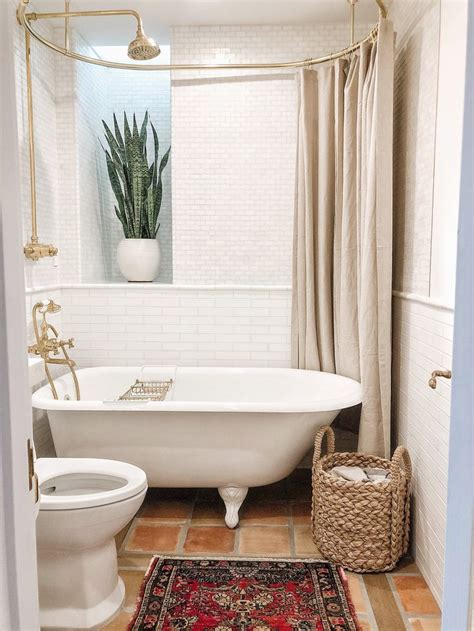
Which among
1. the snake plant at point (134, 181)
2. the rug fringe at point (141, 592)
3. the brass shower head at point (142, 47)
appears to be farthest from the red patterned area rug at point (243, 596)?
the brass shower head at point (142, 47)

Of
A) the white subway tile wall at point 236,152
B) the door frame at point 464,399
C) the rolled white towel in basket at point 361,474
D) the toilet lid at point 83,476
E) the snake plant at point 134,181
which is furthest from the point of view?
the snake plant at point 134,181

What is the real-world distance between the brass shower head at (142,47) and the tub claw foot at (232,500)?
223cm

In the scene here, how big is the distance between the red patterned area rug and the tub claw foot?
1.10ft

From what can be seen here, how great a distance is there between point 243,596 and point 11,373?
186 cm

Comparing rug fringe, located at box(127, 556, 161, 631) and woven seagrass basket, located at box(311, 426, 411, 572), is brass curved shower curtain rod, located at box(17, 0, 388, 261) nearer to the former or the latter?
rug fringe, located at box(127, 556, 161, 631)

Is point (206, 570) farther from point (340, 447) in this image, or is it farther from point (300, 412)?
point (340, 447)

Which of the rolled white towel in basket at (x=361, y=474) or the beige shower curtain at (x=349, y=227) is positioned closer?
the rolled white towel in basket at (x=361, y=474)

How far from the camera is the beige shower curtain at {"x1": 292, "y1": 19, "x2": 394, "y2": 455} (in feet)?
9.36

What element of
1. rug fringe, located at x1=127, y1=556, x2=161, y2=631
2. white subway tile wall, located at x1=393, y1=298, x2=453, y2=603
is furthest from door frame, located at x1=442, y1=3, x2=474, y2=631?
rug fringe, located at x1=127, y1=556, x2=161, y2=631

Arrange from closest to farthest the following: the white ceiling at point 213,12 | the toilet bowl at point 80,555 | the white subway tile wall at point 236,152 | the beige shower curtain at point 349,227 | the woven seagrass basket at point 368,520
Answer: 1. the toilet bowl at point 80,555
2. the woven seagrass basket at point 368,520
3. the beige shower curtain at point 349,227
4. the white ceiling at point 213,12
5. the white subway tile wall at point 236,152

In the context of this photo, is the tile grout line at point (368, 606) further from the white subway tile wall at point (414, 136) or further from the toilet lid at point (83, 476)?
the white subway tile wall at point (414, 136)

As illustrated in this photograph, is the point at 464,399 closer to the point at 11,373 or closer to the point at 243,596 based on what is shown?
the point at 11,373

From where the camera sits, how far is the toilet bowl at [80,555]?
2.04m

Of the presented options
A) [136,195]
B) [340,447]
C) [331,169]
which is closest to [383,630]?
[340,447]
